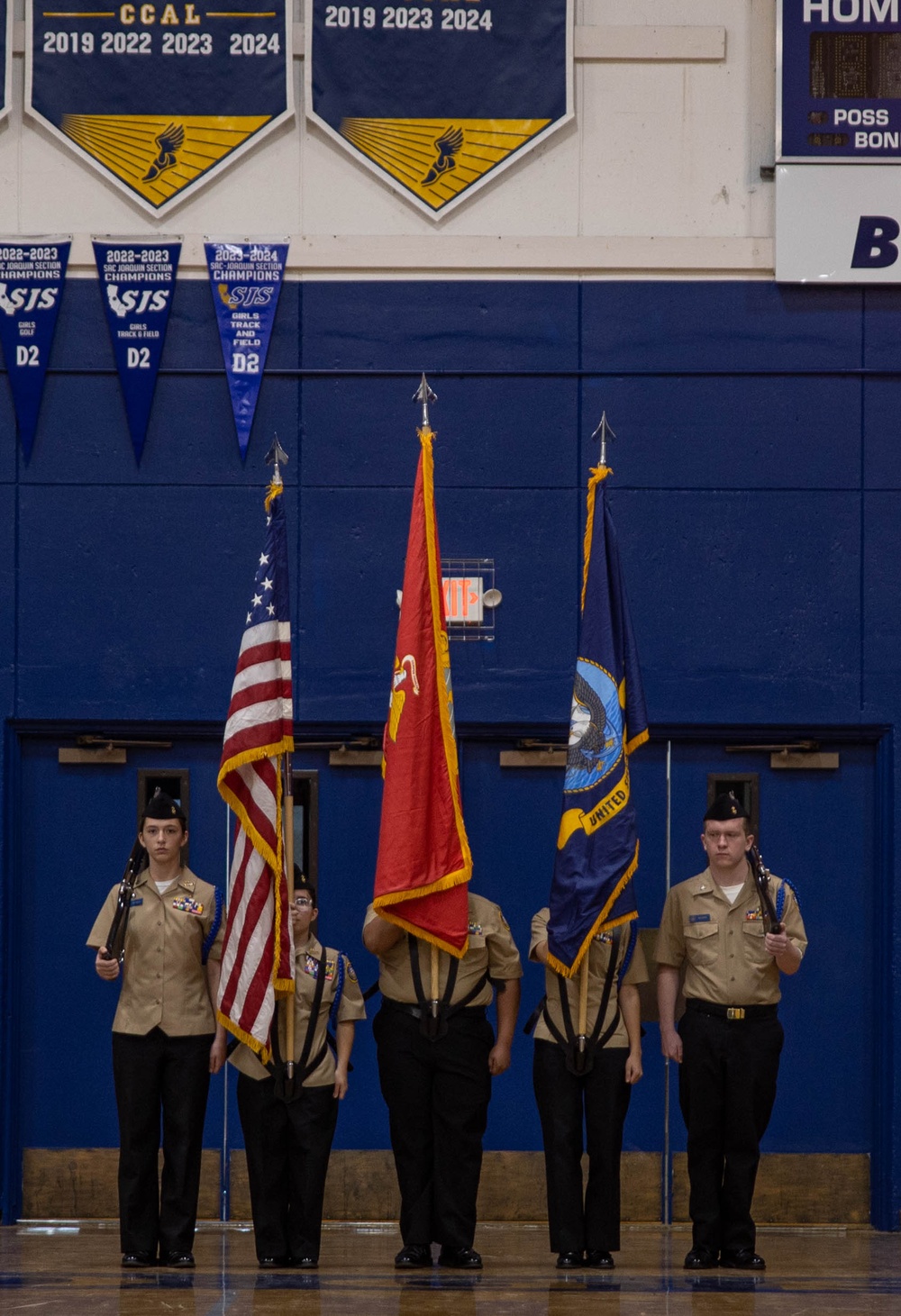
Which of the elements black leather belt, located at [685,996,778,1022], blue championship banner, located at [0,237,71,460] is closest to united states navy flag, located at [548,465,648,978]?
black leather belt, located at [685,996,778,1022]

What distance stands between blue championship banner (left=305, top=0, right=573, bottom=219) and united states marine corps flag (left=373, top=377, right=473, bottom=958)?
58.9 inches

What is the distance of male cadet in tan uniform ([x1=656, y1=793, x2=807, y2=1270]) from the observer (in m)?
6.30

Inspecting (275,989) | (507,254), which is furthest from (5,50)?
(275,989)

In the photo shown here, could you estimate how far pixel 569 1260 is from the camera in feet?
20.5

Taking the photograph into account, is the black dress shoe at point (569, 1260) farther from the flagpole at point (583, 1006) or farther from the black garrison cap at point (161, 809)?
the black garrison cap at point (161, 809)

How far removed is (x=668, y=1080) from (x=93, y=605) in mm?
3321

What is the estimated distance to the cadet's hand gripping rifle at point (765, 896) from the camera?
6312 mm

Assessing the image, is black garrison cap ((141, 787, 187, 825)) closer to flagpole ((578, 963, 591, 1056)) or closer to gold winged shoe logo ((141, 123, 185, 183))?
flagpole ((578, 963, 591, 1056))

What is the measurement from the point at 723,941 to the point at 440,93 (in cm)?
403

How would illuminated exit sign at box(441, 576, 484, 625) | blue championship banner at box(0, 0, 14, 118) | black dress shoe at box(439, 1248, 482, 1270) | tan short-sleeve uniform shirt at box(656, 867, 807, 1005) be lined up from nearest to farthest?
1. black dress shoe at box(439, 1248, 482, 1270)
2. tan short-sleeve uniform shirt at box(656, 867, 807, 1005)
3. illuminated exit sign at box(441, 576, 484, 625)
4. blue championship banner at box(0, 0, 14, 118)

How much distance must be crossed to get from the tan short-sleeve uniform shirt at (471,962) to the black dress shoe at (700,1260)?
1180 mm

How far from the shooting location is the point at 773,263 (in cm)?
777

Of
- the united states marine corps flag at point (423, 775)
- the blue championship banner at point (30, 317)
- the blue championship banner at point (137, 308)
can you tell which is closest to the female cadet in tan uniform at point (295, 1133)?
the united states marine corps flag at point (423, 775)

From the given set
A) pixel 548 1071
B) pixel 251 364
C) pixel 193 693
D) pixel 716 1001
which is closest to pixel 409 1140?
pixel 548 1071
